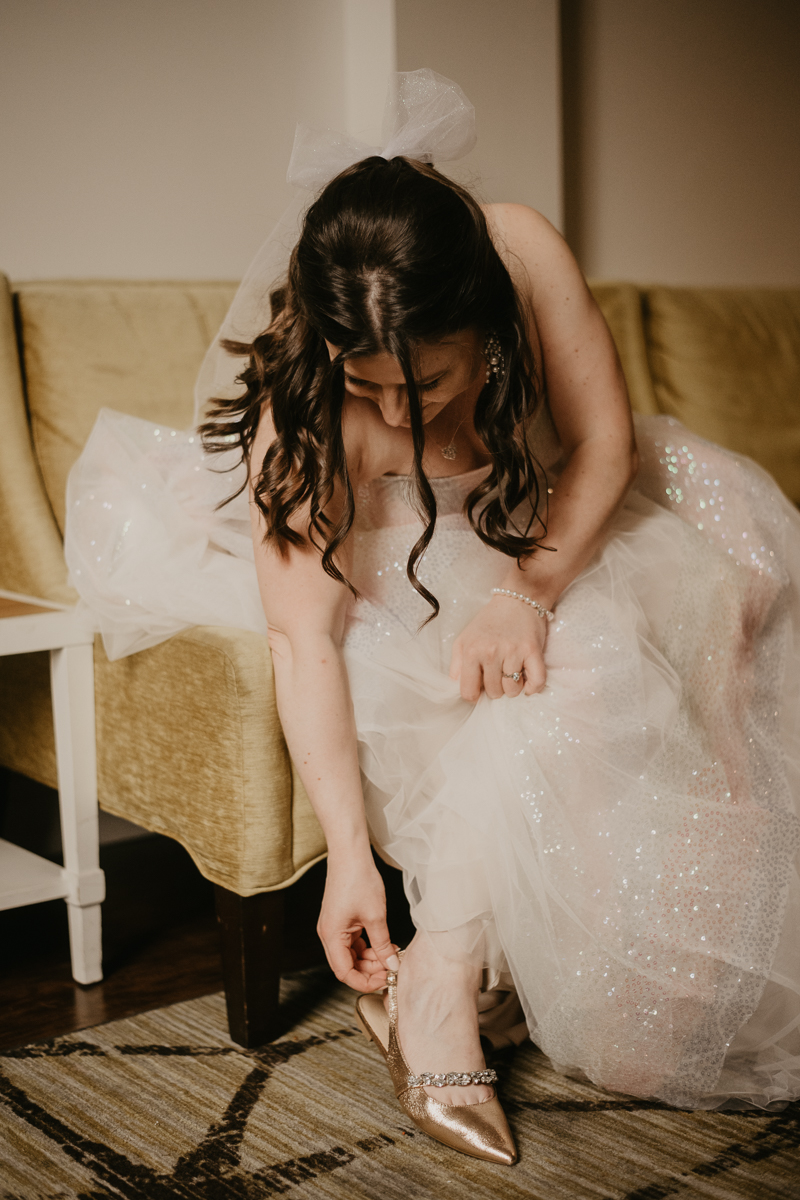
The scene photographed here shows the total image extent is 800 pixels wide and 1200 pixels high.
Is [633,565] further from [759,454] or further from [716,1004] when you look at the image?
[759,454]

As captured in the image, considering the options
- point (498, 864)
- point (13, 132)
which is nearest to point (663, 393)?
point (13, 132)

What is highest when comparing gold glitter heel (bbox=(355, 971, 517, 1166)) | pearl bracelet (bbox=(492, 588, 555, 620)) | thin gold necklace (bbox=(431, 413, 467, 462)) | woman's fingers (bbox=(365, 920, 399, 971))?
thin gold necklace (bbox=(431, 413, 467, 462))

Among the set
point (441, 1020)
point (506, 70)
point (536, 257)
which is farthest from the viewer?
point (506, 70)

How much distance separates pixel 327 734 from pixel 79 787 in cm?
45

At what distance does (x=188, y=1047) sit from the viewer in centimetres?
117

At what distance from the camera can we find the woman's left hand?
1.02m

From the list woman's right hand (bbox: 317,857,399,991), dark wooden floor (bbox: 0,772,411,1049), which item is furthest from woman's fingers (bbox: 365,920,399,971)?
dark wooden floor (bbox: 0,772,411,1049)

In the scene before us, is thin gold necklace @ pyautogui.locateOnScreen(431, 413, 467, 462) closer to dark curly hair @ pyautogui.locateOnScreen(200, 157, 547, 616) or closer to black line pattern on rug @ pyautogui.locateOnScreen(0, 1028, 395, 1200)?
dark curly hair @ pyautogui.locateOnScreen(200, 157, 547, 616)

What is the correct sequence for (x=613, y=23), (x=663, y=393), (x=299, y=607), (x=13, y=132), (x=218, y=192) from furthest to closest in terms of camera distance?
(x=613, y=23), (x=663, y=393), (x=218, y=192), (x=13, y=132), (x=299, y=607)

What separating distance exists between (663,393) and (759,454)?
0.79 ft

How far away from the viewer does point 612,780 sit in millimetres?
988

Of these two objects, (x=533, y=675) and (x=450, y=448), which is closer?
Answer: (x=533, y=675)

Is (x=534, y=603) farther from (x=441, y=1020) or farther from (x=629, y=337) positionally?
(x=629, y=337)

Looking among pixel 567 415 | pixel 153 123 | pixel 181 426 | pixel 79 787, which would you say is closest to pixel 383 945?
pixel 79 787
